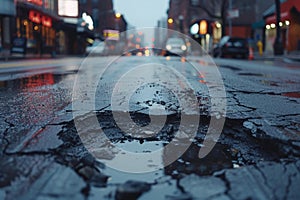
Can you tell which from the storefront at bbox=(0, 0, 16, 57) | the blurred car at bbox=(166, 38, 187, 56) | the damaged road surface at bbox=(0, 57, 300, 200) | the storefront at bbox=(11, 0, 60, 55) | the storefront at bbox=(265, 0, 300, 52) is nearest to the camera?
the damaged road surface at bbox=(0, 57, 300, 200)

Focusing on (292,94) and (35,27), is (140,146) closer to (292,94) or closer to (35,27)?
(292,94)

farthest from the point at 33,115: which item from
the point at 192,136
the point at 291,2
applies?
the point at 291,2

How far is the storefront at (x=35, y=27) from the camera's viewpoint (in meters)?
29.2

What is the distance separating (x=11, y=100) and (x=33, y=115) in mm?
1429

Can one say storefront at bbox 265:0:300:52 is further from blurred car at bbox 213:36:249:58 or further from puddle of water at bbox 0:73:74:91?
puddle of water at bbox 0:73:74:91

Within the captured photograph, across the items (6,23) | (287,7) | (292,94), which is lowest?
(292,94)

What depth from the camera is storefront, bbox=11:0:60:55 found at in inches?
1148

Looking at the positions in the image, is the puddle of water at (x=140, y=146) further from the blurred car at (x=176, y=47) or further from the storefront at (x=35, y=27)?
the blurred car at (x=176, y=47)

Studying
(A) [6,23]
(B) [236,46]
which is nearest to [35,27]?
(A) [6,23]

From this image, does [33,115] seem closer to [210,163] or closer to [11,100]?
[11,100]

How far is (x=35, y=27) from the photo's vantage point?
108 feet

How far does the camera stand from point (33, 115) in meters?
4.08

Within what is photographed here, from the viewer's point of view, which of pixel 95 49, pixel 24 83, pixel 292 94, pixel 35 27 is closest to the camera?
pixel 292 94

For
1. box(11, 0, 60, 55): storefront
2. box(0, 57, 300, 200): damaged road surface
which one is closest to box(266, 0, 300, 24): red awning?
box(11, 0, 60, 55): storefront
